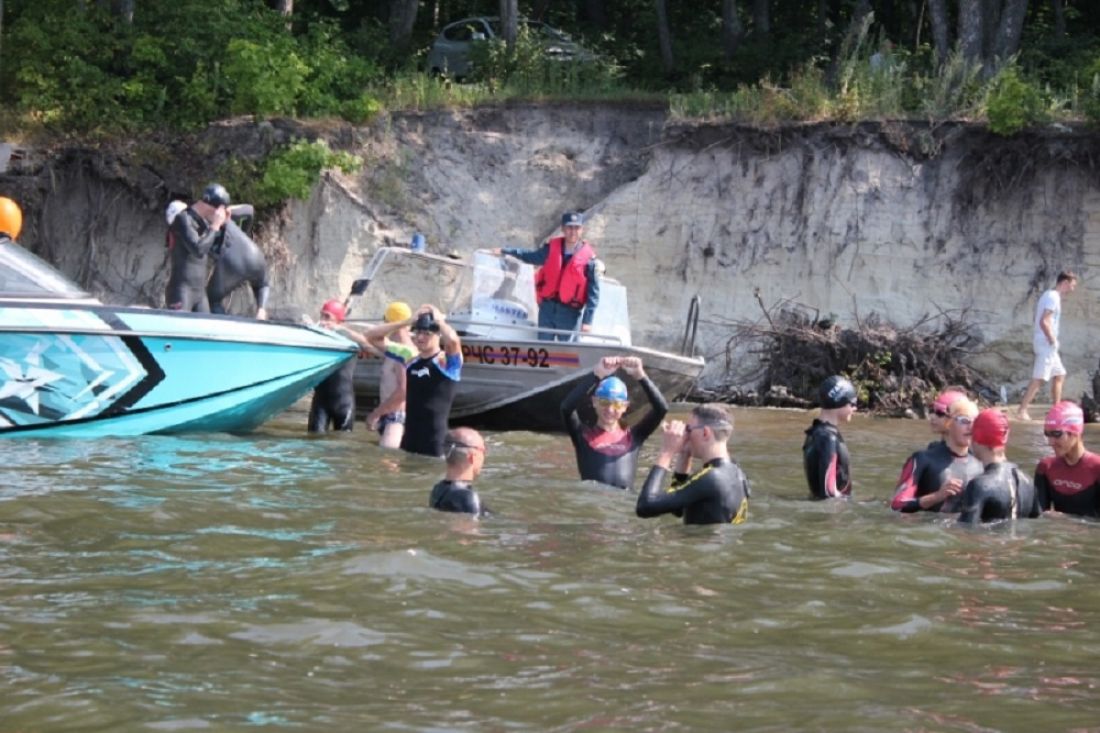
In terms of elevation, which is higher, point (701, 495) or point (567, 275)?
point (567, 275)

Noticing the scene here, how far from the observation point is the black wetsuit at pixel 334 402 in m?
14.9

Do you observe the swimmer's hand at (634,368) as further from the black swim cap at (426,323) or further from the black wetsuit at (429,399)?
the black wetsuit at (429,399)

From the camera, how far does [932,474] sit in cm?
1038

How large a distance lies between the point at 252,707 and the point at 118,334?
747cm

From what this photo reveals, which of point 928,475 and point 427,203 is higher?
point 427,203

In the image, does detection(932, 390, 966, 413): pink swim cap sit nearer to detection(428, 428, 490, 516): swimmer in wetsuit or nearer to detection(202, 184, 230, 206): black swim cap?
detection(428, 428, 490, 516): swimmer in wetsuit

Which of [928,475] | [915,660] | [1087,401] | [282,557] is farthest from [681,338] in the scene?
[915,660]

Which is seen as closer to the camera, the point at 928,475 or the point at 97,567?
the point at 97,567

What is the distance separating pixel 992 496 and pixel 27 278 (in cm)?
756

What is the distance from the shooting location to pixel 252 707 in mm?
6148

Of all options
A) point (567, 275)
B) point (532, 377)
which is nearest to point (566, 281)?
point (567, 275)

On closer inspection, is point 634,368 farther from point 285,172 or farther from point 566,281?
point 285,172

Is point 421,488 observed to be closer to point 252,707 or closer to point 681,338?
point 252,707

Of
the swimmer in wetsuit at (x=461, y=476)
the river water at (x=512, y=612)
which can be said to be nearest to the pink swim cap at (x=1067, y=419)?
the river water at (x=512, y=612)
